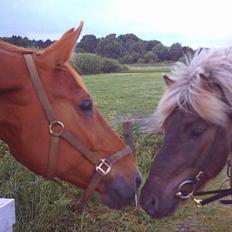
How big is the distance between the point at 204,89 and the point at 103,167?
96 centimetres

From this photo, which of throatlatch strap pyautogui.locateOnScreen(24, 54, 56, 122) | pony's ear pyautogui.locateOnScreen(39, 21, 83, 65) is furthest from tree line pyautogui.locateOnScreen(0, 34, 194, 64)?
throatlatch strap pyautogui.locateOnScreen(24, 54, 56, 122)

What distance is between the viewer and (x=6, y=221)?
2861mm

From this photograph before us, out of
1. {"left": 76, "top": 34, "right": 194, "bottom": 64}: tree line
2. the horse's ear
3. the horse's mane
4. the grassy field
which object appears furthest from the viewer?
{"left": 76, "top": 34, "right": 194, "bottom": 64}: tree line

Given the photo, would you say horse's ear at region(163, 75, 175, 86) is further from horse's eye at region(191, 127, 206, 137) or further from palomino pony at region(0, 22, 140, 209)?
palomino pony at region(0, 22, 140, 209)

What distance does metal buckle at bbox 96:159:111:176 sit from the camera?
98.3 inches

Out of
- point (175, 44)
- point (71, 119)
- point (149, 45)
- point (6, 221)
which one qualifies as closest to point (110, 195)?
point (71, 119)

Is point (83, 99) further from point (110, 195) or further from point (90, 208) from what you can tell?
point (90, 208)

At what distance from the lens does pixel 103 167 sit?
2504mm

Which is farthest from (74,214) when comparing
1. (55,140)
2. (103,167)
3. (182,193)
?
(55,140)

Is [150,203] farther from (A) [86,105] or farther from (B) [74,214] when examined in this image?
(B) [74,214]

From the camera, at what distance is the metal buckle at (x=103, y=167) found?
250cm

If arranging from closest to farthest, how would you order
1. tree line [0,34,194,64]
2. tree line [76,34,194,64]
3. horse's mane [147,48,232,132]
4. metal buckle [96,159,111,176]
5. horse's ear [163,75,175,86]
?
metal buckle [96,159,111,176] → horse's mane [147,48,232,132] → horse's ear [163,75,175,86] → tree line [0,34,194,64] → tree line [76,34,194,64]

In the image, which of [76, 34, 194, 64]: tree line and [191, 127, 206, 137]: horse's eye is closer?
[191, 127, 206, 137]: horse's eye

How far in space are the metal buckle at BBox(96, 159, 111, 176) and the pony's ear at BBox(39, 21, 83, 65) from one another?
559 millimetres
